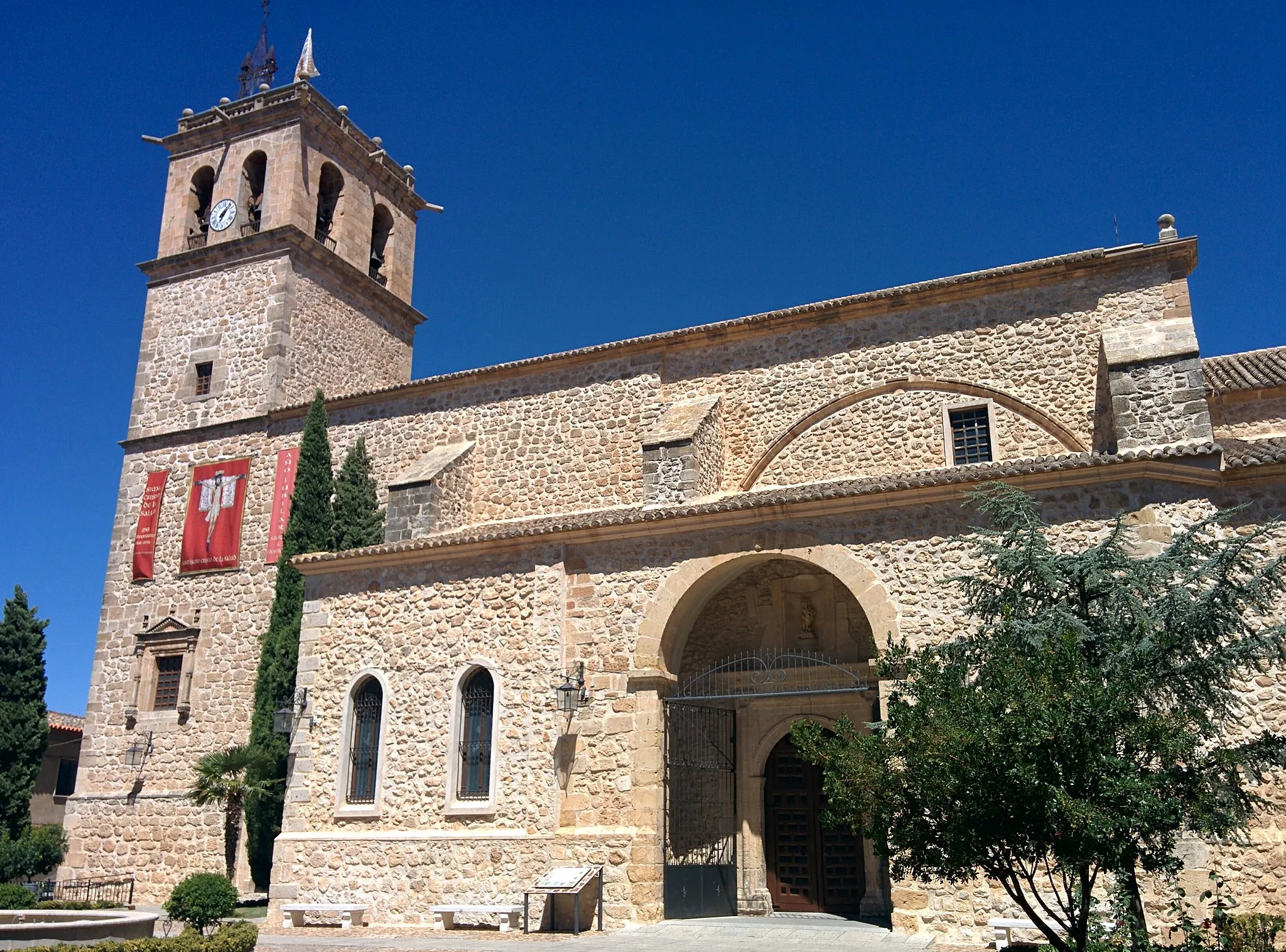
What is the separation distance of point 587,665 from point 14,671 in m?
16.5

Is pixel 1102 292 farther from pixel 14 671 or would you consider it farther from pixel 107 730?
pixel 14 671

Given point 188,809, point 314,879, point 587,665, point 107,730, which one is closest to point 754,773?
point 587,665

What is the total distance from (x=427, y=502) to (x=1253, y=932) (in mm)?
12430

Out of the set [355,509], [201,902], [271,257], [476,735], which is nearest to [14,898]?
[201,902]

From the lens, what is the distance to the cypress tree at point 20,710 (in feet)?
71.4

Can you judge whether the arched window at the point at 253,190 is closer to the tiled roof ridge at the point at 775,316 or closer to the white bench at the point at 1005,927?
the tiled roof ridge at the point at 775,316

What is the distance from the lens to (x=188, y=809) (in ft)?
63.7

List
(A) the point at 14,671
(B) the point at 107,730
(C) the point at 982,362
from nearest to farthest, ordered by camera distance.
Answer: (C) the point at 982,362 → (B) the point at 107,730 → (A) the point at 14,671

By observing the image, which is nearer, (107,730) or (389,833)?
(389,833)

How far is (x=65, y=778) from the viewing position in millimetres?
28656

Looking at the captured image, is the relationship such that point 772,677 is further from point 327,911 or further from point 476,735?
point 327,911

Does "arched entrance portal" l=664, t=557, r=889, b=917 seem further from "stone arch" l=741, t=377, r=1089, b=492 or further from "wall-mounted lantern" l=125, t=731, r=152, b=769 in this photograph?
"wall-mounted lantern" l=125, t=731, r=152, b=769

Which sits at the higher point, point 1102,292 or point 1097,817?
point 1102,292

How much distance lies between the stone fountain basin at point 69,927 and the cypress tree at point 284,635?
665 centimetres
